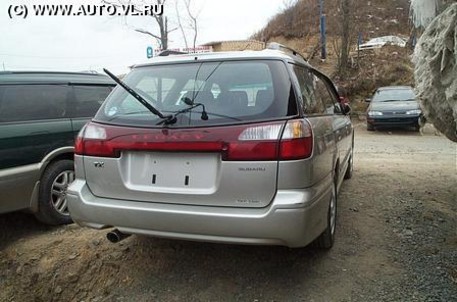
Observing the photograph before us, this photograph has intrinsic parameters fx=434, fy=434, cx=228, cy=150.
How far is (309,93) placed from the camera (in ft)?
11.3

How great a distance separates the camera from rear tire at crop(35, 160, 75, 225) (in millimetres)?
4473

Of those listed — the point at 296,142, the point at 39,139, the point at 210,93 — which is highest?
the point at 210,93

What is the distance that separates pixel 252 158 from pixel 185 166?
47cm

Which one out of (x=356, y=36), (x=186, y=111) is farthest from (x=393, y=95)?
(x=186, y=111)

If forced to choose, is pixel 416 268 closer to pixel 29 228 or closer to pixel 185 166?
pixel 185 166

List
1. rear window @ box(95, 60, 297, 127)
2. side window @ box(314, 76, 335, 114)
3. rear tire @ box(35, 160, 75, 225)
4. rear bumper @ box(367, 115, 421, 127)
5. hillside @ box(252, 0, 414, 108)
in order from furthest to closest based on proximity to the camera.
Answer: hillside @ box(252, 0, 414, 108) < rear bumper @ box(367, 115, 421, 127) < rear tire @ box(35, 160, 75, 225) < side window @ box(314, 76, 335, 114) < rear window @ box(95, 60, 297, 127)

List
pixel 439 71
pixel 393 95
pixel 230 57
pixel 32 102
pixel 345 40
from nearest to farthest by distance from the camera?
pixel 230 57, pixel 439 71, pixel 32 102, pixel 393 95, pixel 345 40

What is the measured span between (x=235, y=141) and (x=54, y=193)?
8.89ft

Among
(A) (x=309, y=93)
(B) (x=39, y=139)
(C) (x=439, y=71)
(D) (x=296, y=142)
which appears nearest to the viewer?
(D) (x=296, y=142)

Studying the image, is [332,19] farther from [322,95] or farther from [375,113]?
[322,95]

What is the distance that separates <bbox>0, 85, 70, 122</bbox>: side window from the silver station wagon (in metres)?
1.53

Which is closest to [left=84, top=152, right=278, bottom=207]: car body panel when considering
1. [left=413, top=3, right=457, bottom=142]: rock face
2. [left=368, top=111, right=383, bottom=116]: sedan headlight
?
[left=413, top=3, right=457, bottom=142]: rock face

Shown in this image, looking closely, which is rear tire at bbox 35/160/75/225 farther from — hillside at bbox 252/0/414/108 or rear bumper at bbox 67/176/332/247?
hillside at bbox 252/0/414/108

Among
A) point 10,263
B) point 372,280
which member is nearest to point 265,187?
point 372,280
